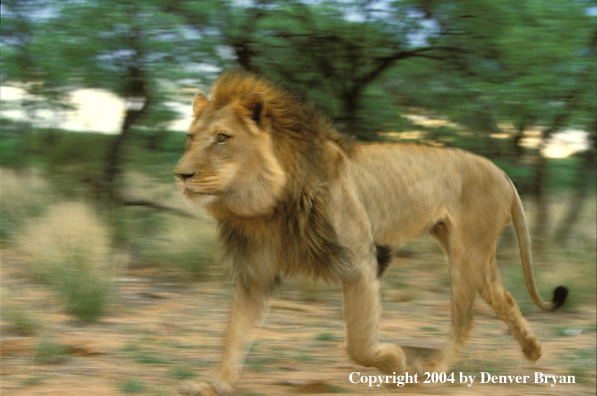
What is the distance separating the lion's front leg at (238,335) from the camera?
3.32 m

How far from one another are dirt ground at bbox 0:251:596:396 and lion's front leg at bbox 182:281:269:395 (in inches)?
6.4

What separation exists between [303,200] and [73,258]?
8.81 ft

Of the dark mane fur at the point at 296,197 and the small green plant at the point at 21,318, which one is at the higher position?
the dark mane fur at the point at 296,197

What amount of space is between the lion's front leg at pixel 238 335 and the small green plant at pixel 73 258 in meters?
1.67

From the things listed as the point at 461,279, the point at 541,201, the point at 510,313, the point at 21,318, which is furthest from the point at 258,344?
the point at 541,201

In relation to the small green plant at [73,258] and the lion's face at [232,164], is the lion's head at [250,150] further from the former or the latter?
the small green plant at [73,258]

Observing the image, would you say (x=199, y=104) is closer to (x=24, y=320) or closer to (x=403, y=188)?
(x=403, y=188)

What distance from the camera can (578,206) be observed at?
307 inches

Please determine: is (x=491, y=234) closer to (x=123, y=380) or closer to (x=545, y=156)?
(x=123, y=380)

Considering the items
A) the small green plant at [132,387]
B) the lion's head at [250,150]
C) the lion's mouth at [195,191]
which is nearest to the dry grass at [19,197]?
the small green plant at [132,387]

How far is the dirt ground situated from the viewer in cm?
356

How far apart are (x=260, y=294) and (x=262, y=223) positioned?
0.42m

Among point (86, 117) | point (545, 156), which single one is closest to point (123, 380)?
point (86, 117)

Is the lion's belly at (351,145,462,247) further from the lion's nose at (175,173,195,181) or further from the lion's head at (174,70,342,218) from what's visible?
the lion's nose at (175,173,195,181)
